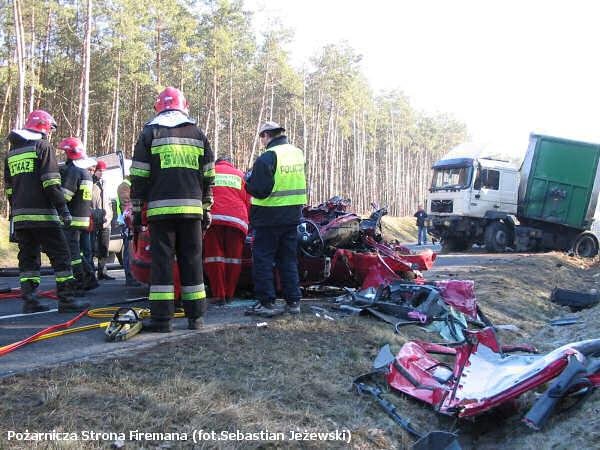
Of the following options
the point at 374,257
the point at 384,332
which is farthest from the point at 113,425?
the point at 374,257

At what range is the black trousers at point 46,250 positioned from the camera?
17.4 feet

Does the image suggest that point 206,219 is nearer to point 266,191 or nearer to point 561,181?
point 266,191

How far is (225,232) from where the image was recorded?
556cm

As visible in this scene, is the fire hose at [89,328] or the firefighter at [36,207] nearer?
the fire hose at [89,328]

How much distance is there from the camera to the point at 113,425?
2.52m

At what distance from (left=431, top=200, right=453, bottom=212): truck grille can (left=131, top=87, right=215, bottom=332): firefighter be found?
1469cm

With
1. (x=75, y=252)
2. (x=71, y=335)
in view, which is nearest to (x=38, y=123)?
(x=75, y=252)

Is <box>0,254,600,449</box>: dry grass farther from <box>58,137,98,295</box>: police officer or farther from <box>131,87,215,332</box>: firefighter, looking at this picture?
<box>58,137,98,295</box>: police officer

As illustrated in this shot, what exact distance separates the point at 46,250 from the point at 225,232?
1787mm

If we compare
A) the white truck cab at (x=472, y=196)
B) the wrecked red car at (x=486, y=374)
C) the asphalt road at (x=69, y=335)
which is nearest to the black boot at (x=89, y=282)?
the asphalt road at (x=69, y=335)

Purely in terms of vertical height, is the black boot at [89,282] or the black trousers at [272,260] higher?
the black trousers at [272,260]

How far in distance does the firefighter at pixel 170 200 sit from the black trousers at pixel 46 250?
1492 mm

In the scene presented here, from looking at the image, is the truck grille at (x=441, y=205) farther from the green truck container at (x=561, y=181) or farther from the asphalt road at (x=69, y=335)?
the asphalt road at (x=69, y=335)

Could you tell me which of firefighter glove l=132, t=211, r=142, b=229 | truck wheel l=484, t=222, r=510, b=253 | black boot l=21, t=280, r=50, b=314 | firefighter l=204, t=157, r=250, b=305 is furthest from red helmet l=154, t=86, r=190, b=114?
truck wheel l=484, t=222, r=510, b=253
